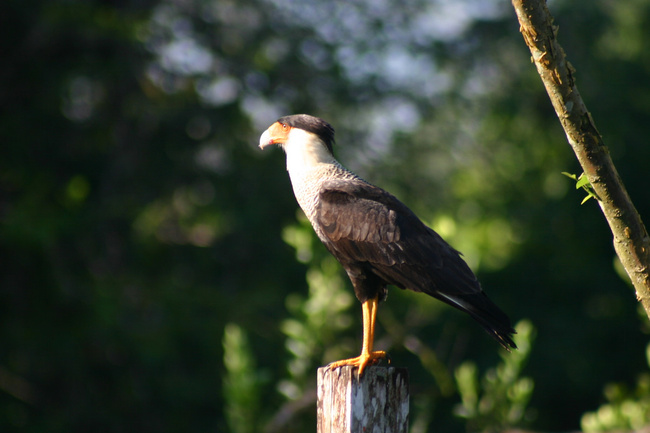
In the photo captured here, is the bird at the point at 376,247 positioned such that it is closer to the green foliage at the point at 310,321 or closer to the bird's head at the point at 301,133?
the bird's head at the point at 301,133

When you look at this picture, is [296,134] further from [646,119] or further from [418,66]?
[646,119]

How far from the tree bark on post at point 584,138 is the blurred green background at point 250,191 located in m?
3.60

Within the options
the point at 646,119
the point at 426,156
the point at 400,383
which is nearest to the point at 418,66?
the point at 426,156

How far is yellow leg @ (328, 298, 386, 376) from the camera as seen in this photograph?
3.11 m

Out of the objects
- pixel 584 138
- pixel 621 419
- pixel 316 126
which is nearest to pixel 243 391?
pixel 316 126

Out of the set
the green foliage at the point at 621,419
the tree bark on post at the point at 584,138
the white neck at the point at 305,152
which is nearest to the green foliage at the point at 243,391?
the white neck at the point at 305,152

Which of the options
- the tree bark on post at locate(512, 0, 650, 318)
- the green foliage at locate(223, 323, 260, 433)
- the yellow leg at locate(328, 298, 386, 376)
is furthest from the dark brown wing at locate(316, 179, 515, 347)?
the green foliage at locate(223, 323, 260, 433)

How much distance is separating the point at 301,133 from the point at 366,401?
5.90 ft

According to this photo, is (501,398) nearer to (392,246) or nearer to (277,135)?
(392,246)

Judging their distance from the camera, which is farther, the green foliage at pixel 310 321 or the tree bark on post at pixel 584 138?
the green foliage at pixel 310 321

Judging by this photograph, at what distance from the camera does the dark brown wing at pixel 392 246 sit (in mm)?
3377

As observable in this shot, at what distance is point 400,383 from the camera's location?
2.84m

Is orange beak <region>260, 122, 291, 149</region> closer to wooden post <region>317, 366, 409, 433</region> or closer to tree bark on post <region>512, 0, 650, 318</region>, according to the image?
wooden post <region>317, 366, 409, 433</region>

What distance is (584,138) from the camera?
216 centimetres
